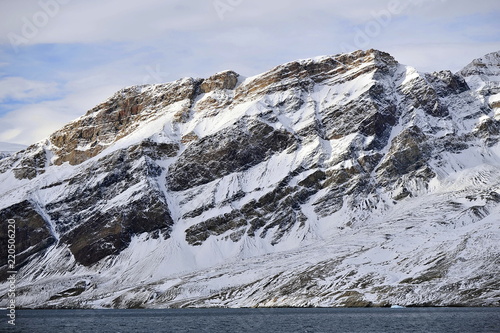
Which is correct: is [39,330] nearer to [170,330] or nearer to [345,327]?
[170,330]

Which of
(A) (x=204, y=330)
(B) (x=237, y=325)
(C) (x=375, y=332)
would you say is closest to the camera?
(C) (x=375, y=332)

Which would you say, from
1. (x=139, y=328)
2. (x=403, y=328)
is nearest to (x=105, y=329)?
(x=139, y=328)

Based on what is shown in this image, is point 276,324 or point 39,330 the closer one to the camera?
point 39,330

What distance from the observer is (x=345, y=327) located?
18388 centimetres

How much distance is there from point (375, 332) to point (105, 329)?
64090 millimetres

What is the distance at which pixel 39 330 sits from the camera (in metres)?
185

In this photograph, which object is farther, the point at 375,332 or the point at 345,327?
the point at 345,327

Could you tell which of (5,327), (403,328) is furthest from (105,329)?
(403,328)

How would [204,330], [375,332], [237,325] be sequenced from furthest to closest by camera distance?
[237,325]
[204,330]
[375,332]

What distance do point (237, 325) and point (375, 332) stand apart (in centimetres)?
3905

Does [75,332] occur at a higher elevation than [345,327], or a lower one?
higher

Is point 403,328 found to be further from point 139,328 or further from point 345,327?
point 139,328

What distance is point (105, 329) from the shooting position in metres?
193

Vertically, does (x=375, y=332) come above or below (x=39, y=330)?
below
